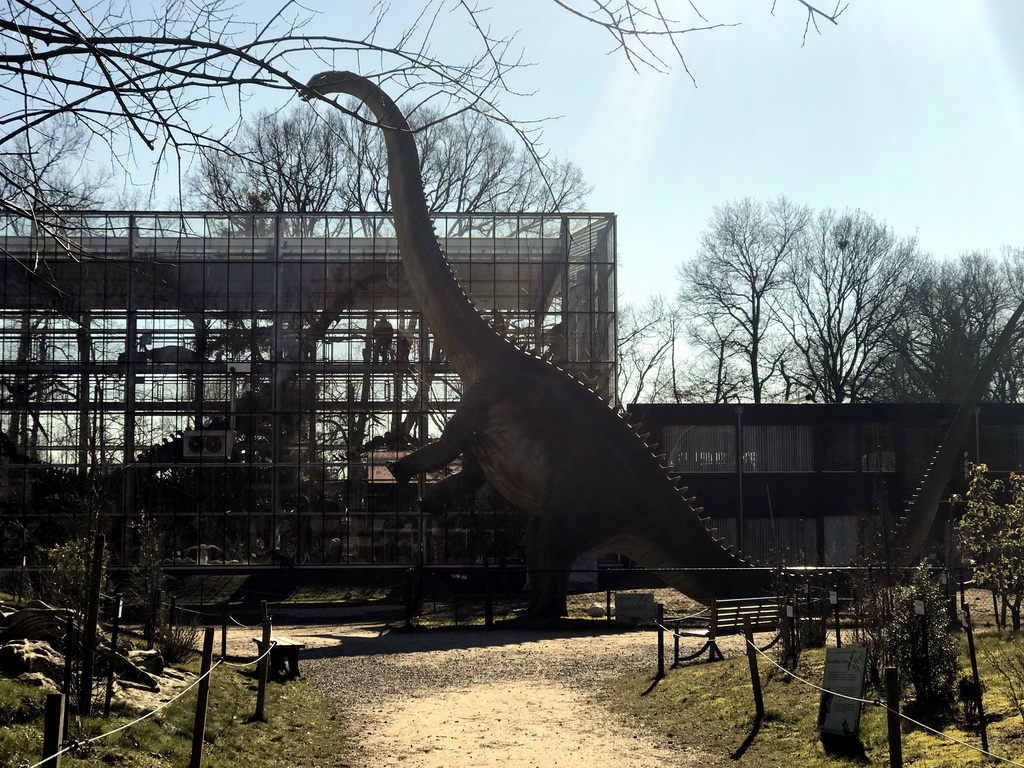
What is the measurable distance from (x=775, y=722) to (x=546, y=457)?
919cm

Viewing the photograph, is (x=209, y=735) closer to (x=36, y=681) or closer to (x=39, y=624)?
(x=36, y=681)

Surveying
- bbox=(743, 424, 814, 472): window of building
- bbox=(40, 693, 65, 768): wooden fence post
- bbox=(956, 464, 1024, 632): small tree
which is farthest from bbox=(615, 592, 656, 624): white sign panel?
bbox=(40, 693, 65, 768): wooden fence post

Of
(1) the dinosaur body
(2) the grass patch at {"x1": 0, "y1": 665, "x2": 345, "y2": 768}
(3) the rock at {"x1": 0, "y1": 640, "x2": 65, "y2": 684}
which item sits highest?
(1) the dinosaur body

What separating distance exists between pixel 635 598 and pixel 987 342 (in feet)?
103

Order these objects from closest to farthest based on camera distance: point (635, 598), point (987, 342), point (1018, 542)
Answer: point (1018, 542) < point (635, 598) < point (987, 342)

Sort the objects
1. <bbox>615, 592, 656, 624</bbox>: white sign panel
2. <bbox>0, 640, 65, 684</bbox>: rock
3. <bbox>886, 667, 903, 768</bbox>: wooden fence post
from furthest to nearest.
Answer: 1. <bbox>615, 592, 656, 624</bbox>: white sign panel
2. <bbox>0, 640, 65, 684</bbox>: rock
3. <bbox>886, 667, 903, 768</bbox>: wooden fence post

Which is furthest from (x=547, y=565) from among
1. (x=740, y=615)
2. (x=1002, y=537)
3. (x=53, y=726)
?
(x=53, y=726)

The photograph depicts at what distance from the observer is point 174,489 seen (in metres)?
33.1

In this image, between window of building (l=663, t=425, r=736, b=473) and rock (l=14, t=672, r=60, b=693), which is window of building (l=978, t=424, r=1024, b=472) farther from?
rock (l=14, t=672, r=60, b=693)

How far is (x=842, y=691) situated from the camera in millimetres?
9039

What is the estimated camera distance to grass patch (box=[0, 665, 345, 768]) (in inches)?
302

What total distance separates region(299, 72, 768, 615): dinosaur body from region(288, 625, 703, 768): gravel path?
1.46 metres

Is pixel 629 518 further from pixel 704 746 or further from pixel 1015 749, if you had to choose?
pixel 1015 749

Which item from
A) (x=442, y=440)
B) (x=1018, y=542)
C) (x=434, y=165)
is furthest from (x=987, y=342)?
(x=1018, y=542)
